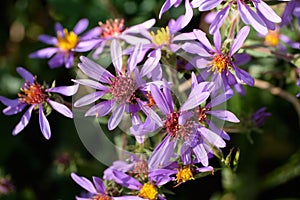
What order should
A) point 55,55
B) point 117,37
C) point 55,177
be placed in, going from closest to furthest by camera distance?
point 117,37, point 55,55, point 55,177

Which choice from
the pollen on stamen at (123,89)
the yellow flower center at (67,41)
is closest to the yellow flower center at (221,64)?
the pollen on stamen at (123,89)

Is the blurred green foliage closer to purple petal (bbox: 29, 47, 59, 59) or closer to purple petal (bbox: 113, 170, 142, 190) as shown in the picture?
Result: purple petal (bbox: 29, 47, 59, 59)

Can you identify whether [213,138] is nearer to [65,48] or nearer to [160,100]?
[160,100]

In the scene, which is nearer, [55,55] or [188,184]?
[55,55]

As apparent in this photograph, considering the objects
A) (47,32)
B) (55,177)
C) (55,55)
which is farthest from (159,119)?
(47,32)

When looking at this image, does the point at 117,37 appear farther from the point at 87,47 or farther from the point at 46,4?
the point at 46,4

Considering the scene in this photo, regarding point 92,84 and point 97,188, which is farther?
point 97,188

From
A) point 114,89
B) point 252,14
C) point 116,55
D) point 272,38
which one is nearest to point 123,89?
point 114,89
